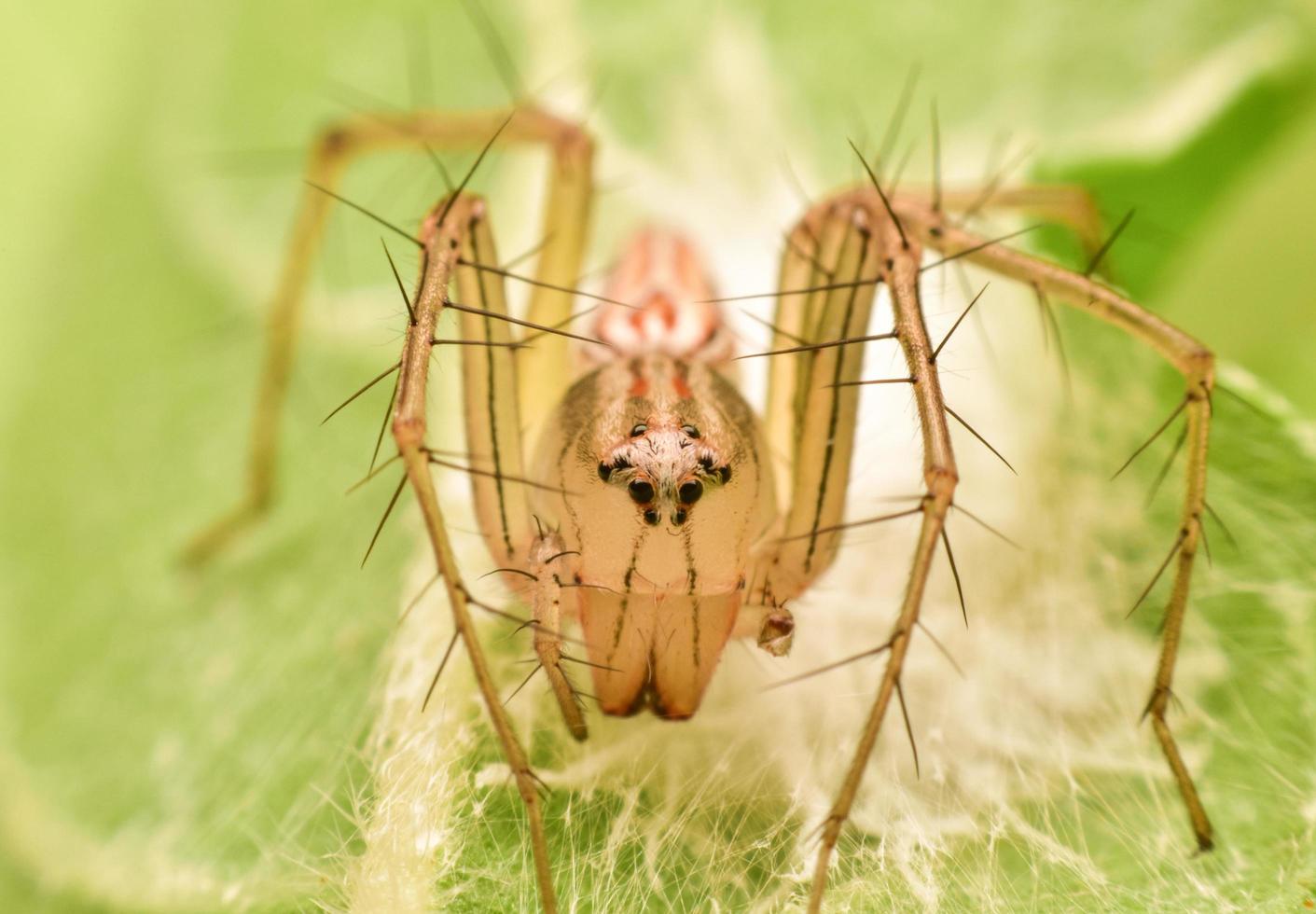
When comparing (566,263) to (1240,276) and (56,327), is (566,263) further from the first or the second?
(56,327)

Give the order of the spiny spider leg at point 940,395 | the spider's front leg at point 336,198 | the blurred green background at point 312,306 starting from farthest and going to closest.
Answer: the spider's front leg at point 336,198 < the blurred green background at point 312,306 < the spiny spider leg at point 940,395

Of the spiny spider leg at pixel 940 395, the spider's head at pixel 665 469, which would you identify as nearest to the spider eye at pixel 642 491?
the spider's head at pixel 665 469

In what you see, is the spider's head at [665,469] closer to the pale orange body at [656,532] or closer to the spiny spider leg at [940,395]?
the pale orange body at [656,532]

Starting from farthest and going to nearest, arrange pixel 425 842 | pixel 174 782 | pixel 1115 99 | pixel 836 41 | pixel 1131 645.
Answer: pixel 836 41, pixel 1115 99, pixel 174 782, pixel 1131 645, pixel 425 842

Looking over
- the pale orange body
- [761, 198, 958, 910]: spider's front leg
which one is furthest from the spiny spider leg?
the pale orange body

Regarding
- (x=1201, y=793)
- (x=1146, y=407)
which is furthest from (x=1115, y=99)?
(x=1201, y=793)

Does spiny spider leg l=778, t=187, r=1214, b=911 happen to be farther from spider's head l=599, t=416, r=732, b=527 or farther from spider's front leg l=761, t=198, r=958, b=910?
spider's head l=599, t=416, r=732, b=527


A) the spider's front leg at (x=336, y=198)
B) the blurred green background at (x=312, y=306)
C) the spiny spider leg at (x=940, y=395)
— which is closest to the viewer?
the spiny spider leg at (x=940, y=395)
